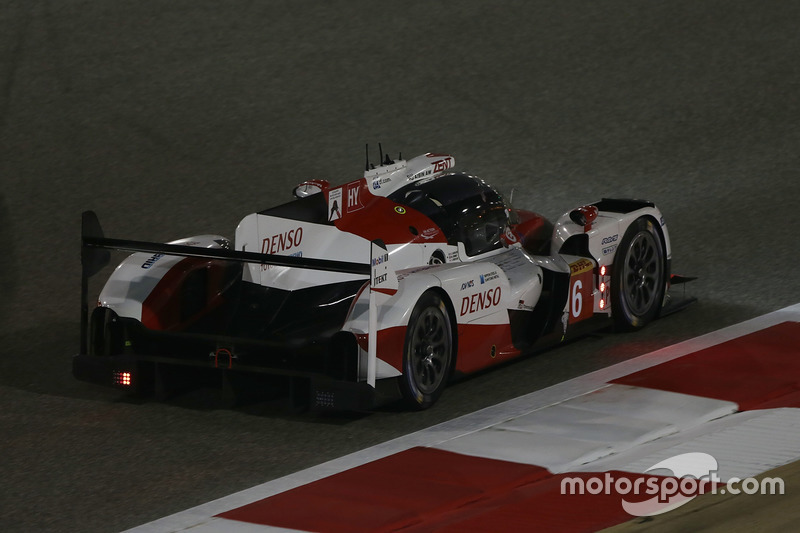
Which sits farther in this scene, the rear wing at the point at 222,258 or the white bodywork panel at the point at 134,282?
the white bodywork panel at the point at 134,282

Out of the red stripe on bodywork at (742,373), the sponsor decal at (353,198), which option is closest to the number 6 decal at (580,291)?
the red stripe on bodywork at (742,373)

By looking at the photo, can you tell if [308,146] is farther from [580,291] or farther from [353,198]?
[580,291]

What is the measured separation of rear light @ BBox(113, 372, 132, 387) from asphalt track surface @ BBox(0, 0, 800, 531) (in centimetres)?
18

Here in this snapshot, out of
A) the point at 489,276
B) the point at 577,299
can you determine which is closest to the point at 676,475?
the point at 489,276

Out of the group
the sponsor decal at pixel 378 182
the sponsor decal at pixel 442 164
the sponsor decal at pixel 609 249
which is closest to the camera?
the sponsor decal at pixel 378 182

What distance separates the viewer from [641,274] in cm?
920

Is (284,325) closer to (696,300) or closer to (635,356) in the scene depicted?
(635,356)

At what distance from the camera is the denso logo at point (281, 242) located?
26.5ft

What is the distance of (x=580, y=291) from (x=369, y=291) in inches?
79.5

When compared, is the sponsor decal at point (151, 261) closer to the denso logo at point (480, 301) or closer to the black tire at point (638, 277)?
the denso logo at point (480, 301)

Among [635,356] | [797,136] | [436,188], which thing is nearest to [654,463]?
[635,356]

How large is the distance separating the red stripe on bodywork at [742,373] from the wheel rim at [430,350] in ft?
3.85

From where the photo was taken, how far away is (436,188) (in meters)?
8.66

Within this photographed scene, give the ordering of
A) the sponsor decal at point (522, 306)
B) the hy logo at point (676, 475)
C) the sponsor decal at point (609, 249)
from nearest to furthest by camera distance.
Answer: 1. the hy logo at point (676, 475)
2. the sponsor decal at point (522, 306)
3. the sponsor decal at point (609, 249)
